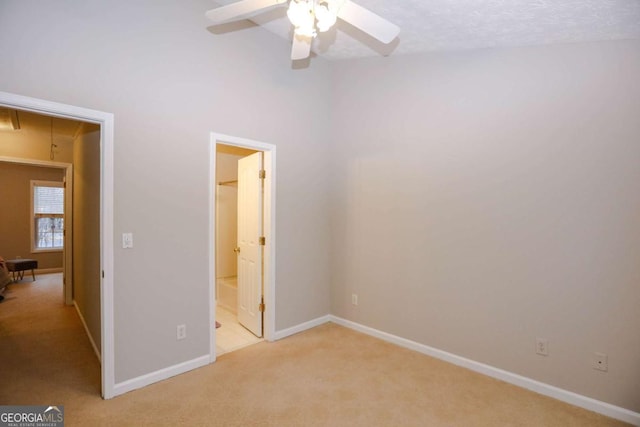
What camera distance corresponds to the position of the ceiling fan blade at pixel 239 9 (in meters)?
1.74

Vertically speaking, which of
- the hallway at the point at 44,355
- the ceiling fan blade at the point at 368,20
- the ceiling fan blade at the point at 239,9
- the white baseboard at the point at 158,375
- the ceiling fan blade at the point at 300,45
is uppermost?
the ceiling fan blade at the point at 239,9

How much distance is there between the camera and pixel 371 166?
141 inches

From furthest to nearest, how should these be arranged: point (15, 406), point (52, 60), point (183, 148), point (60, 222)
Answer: point (60, 222)
point (183, 148)
point (15, 406)
point (52, 60)

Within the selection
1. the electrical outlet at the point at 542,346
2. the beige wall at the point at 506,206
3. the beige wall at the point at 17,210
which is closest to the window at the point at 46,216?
the beige wall at the point at 17,210

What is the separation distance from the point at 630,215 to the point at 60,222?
10.2 m

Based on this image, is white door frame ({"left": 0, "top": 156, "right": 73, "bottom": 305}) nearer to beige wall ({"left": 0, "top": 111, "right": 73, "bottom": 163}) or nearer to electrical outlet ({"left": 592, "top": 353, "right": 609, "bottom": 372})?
beige wall ({"left": 0, "top": 111, "right": 73, "bottom": 163})

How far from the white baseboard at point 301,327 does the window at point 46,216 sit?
6.78 metres

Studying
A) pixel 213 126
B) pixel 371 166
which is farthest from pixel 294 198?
pixel 213 126

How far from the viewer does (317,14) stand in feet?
5.24

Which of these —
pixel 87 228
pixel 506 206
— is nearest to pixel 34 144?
pixel 87 228

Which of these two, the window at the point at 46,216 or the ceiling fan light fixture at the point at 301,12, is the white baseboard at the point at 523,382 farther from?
the window at the point at 46,216

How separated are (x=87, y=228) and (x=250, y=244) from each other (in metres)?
1.92

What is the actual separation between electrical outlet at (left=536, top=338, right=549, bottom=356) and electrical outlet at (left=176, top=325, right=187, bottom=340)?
295cm

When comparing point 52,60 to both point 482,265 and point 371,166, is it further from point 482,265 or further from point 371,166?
point 482,265
